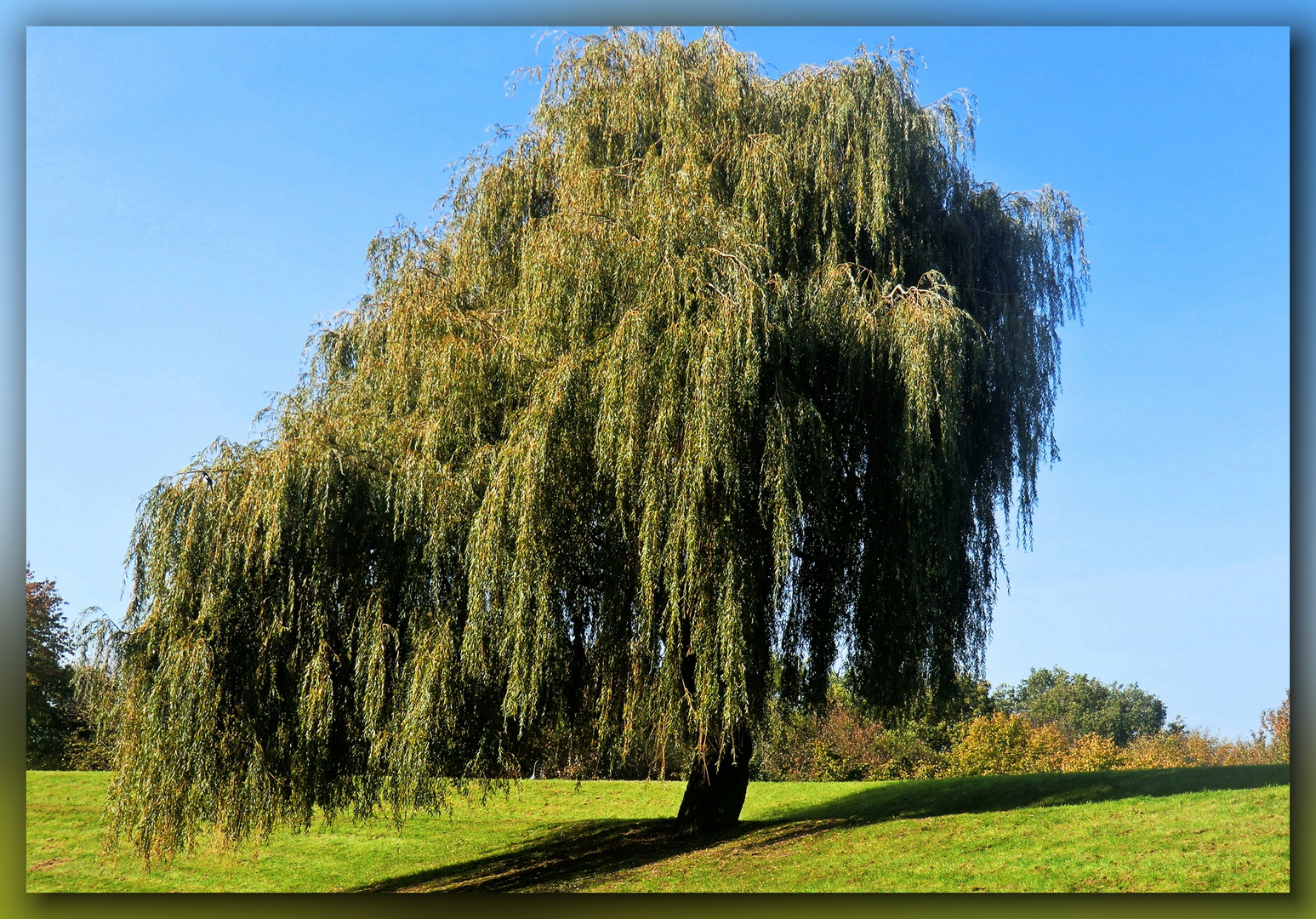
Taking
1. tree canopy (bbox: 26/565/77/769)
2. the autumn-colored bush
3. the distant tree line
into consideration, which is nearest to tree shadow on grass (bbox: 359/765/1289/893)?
the distant tree line

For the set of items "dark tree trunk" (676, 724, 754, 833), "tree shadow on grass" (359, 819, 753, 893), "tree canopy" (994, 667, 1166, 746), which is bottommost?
"tree canopy" (994, 667, 1166, 746)

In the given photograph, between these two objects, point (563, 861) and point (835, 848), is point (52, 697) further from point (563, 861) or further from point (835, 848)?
point (835, 848)

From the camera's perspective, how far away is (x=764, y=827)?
1251cm

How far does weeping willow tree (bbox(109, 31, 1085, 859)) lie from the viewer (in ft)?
31.8

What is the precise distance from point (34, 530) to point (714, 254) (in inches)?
272

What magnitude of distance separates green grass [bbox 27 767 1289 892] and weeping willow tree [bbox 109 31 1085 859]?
53.2 inches

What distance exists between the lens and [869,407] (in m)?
10.9

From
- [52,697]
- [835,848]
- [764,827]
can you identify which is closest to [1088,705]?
[764,827]

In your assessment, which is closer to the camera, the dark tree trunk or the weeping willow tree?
the weeping willow tree

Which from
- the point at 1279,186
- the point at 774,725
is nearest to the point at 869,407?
the point at 774,725

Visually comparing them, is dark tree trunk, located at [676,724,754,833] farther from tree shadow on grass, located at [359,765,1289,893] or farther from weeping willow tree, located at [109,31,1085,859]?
weeping willow tree, located at [109,31,1085,859]

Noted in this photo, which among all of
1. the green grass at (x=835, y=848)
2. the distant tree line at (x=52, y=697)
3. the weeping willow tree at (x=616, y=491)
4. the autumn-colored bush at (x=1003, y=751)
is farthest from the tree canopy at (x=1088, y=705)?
the distant tree line at (x=52, y=697)

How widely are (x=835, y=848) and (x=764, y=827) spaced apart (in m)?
1.52

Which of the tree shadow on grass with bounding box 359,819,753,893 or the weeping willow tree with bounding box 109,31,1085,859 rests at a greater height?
the weeping willow tree with bounding box 109,31,1085,859
